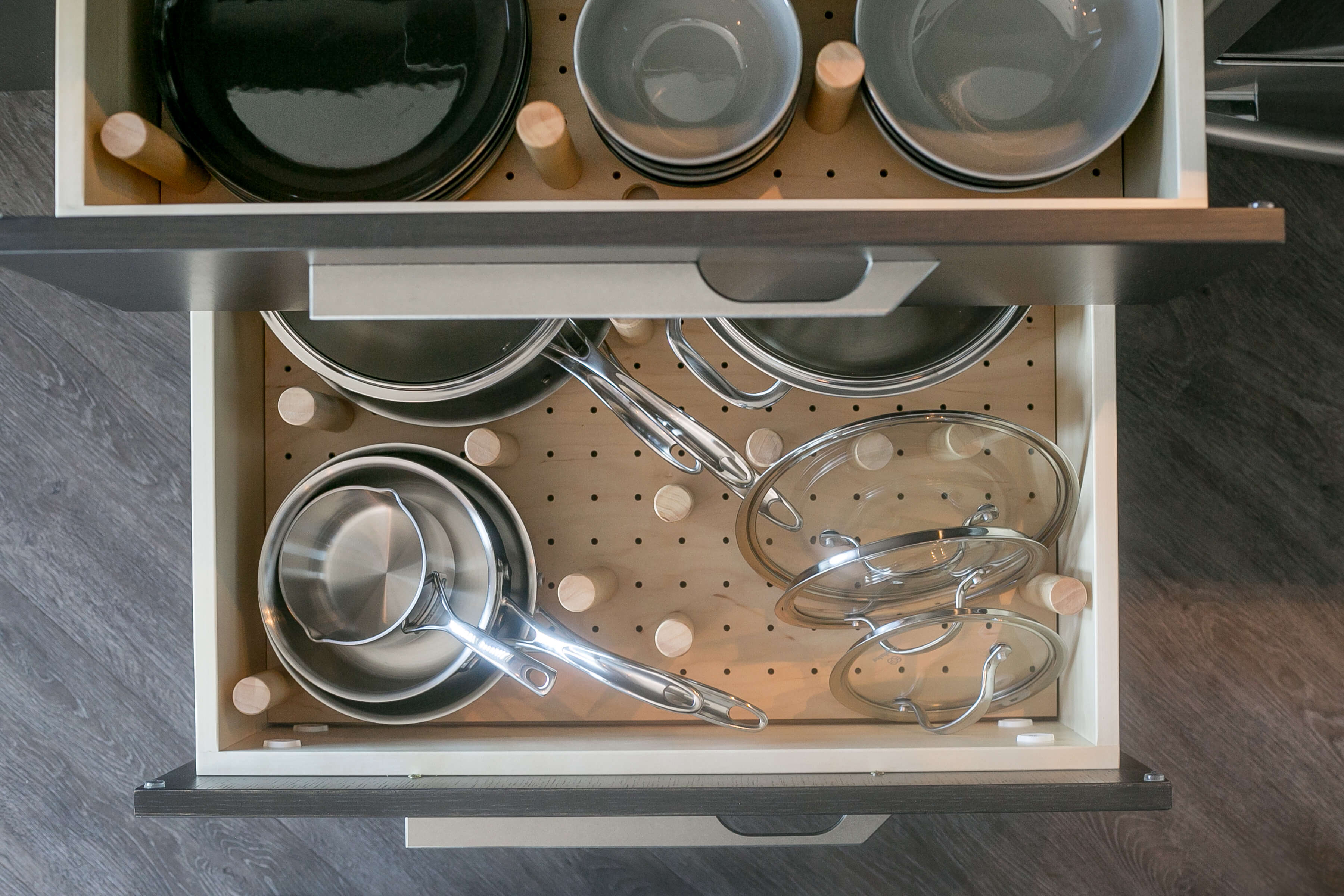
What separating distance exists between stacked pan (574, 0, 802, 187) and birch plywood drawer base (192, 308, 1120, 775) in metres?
0.31

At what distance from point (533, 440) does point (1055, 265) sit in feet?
1.88

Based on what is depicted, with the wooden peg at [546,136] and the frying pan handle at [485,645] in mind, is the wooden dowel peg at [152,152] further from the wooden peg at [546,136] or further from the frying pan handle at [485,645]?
the frying pan handle at [485,645]

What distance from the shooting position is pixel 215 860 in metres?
1.43

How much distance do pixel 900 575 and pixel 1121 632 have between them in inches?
33.5

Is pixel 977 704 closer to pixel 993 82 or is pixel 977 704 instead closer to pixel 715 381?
pixel 715 381

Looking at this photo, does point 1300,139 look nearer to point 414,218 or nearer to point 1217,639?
point 1217,639

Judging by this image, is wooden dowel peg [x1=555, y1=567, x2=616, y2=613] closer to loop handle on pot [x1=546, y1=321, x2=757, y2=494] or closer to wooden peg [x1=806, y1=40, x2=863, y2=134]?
loop handle on pot [x1=546, y1=321, x2=757, y2=494]

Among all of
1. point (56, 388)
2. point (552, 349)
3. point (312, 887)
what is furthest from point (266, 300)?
point (312, 887)

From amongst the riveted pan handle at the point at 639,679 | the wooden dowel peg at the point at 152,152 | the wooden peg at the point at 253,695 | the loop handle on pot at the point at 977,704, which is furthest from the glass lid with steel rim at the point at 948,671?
the wooden dowel peg at the point at 152,152

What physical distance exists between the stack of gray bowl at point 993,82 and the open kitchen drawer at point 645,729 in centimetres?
25

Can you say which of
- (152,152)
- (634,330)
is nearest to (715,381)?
(634,330)

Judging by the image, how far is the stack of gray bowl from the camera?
63cm

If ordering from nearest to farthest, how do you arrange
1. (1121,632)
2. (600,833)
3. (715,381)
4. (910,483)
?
(910,483), (715,381), (600,833), (1121,632)

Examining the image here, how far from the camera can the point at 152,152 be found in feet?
1.97
